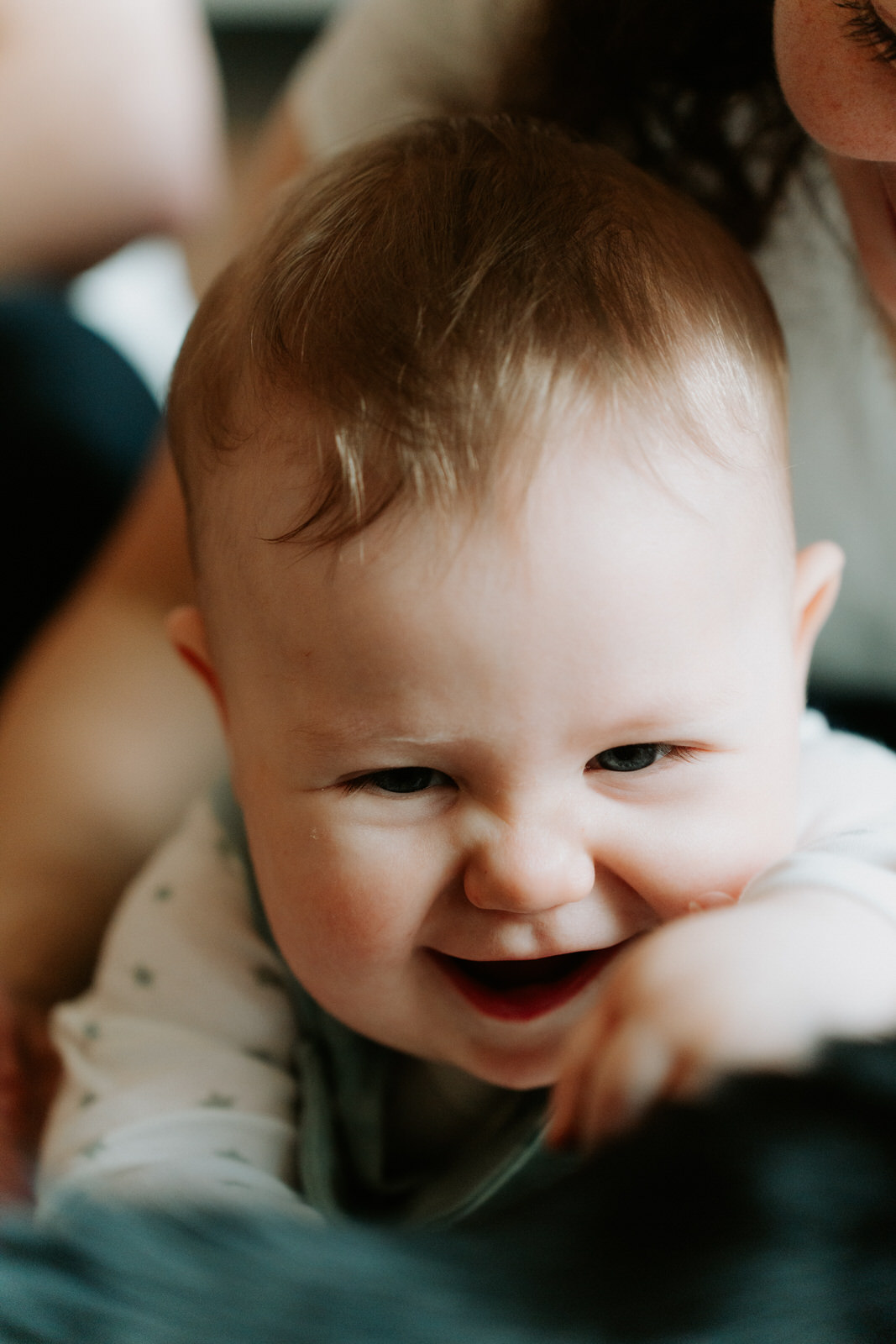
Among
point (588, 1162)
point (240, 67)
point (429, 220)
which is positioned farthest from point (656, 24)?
point (240, 67)

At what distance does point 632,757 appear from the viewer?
58 cm

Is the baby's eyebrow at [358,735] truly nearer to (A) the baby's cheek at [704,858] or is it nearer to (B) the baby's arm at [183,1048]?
(A) the baby's cheek at [704,858]

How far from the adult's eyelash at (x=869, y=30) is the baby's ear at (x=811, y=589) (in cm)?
26

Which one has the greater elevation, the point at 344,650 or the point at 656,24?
the point at 656,24

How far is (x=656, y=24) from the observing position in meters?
0.77

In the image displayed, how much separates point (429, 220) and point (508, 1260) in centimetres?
48

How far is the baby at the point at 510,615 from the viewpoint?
53cm

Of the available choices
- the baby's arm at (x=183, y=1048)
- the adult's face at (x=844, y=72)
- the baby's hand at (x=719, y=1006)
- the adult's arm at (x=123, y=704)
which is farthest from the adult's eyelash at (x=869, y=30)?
the baby's arm at (x=183, y=1048)

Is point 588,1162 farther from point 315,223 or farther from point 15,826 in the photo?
point 15,826

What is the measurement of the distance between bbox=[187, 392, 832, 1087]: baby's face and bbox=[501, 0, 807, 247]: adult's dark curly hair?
0.30 metres

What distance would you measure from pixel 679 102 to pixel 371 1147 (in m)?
0.73

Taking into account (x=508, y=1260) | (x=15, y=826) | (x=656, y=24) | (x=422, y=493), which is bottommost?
(x=15, y=826)

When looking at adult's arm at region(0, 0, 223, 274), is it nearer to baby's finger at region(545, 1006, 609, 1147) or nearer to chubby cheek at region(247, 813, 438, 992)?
chubby cheek at region(247, 813, 438, 992)

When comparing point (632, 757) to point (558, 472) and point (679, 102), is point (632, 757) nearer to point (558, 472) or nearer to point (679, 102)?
point (558, 472)
